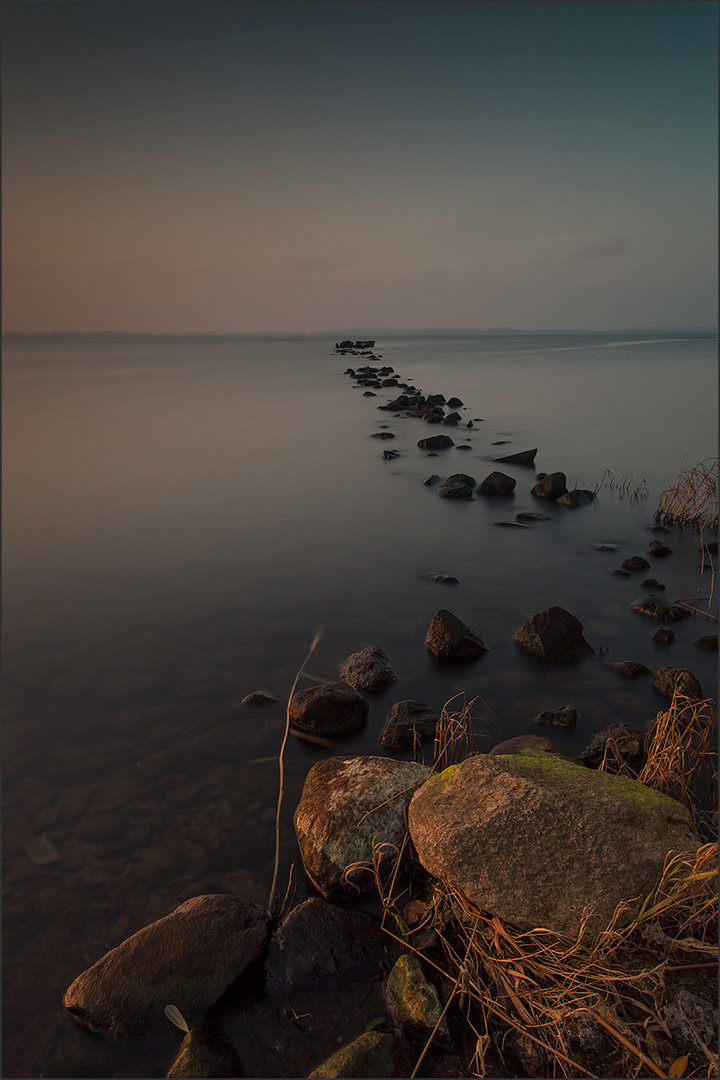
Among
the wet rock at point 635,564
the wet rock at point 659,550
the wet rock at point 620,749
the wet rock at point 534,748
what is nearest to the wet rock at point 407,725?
the wet rock at point 534,748

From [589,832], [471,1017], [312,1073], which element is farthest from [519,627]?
[312,1073]

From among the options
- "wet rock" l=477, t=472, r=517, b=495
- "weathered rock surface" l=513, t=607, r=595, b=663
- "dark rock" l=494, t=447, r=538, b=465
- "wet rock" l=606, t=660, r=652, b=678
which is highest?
"dark rock" l=494, t=447, r=538, b=465

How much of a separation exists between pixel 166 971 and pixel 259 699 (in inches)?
131

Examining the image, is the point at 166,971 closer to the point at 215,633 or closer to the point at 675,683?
the point at 215,633

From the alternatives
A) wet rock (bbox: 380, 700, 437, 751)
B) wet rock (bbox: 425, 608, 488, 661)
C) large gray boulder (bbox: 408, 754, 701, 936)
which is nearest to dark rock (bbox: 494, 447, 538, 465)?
wet rock (bbox: 425, 608, 488, 661)

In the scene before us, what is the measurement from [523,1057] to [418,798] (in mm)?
1521

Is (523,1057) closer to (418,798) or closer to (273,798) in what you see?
(418,798)

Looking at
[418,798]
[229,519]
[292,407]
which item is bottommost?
[418,798]

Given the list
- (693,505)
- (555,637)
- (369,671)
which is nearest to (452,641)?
(369,671)

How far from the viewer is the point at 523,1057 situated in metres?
3.28

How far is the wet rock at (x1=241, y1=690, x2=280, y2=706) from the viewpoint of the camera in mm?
6867

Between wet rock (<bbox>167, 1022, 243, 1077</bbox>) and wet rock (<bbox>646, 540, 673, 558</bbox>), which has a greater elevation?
wet rock (<bbox>646, 540, 673, 558</bbox>)

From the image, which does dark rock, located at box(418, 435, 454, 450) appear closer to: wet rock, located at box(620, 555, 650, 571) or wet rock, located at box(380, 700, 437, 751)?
wet rock, located at box(620, 555, 650, 571)

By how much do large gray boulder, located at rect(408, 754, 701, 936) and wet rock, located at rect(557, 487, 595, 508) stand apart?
1087 cm
